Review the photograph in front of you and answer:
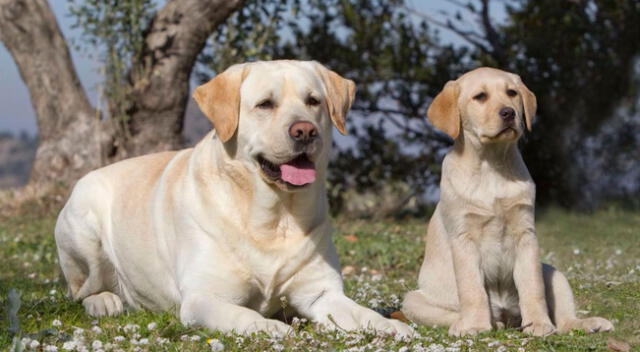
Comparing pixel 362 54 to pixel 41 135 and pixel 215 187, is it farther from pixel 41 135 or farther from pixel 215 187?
pixel 215 187

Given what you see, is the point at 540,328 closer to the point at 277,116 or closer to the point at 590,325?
the point at 590,325

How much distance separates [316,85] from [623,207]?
9509mm

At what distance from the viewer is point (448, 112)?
18.9 feet

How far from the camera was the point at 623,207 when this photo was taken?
44.9 feet

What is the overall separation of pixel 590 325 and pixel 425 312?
983mm

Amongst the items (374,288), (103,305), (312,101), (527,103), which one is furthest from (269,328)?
(374,288)

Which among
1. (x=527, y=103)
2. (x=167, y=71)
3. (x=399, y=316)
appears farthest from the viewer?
(x=167, y=71)

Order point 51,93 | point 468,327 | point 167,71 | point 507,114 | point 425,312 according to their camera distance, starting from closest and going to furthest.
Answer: point 468,327
point 507,114
point 425,312
point 167,71
point 51,93

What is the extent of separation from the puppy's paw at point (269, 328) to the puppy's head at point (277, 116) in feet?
2.45

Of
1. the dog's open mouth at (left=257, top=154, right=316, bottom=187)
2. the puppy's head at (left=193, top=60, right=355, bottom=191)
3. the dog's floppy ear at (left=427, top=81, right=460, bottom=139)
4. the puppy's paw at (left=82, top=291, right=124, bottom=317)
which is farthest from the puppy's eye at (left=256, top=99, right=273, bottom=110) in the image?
the puppy's paw at (left=82, top=291, right=124, bottom=317)

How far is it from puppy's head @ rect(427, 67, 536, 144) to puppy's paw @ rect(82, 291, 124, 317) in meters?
2.33

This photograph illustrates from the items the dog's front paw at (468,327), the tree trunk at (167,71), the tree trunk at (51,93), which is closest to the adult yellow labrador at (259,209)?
the dog's front paw at (468,327)

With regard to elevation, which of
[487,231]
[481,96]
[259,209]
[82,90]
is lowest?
[82,90]

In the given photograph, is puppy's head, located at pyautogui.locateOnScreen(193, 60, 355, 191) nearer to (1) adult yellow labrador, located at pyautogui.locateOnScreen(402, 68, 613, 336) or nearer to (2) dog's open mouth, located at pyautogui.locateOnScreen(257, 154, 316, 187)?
(2) dog's open mouth, located at pyautogui.locateOnScreen(257, 154, 316, 187)
